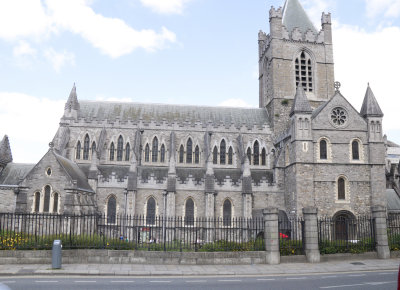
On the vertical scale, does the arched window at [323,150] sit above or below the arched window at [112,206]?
above

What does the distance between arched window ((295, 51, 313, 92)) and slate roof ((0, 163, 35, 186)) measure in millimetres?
28530

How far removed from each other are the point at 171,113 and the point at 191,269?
26.0 meters

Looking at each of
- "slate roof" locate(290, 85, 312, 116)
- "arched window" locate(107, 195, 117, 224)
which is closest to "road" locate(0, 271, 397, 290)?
"arched window" locate(107, 195, 117, 224)

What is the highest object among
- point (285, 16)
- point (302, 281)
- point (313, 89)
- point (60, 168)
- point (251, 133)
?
point (285, 16)

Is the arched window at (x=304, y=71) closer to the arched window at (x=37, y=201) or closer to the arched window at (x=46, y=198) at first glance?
the arched window at (x=46, y=198)

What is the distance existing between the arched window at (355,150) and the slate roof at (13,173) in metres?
28.0

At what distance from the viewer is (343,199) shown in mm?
31953

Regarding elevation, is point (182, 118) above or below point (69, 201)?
above

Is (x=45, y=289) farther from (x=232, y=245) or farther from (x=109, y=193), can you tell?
(x=109, y=193)

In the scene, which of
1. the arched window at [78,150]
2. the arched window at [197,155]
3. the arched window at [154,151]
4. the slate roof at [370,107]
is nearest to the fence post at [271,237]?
the slate roof at [370,107]

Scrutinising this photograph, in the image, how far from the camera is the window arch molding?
32344 millimetres

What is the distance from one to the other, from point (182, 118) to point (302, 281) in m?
28.1

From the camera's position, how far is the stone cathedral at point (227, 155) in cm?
3152

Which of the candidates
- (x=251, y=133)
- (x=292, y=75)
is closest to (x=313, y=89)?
(x=292, y=75)
